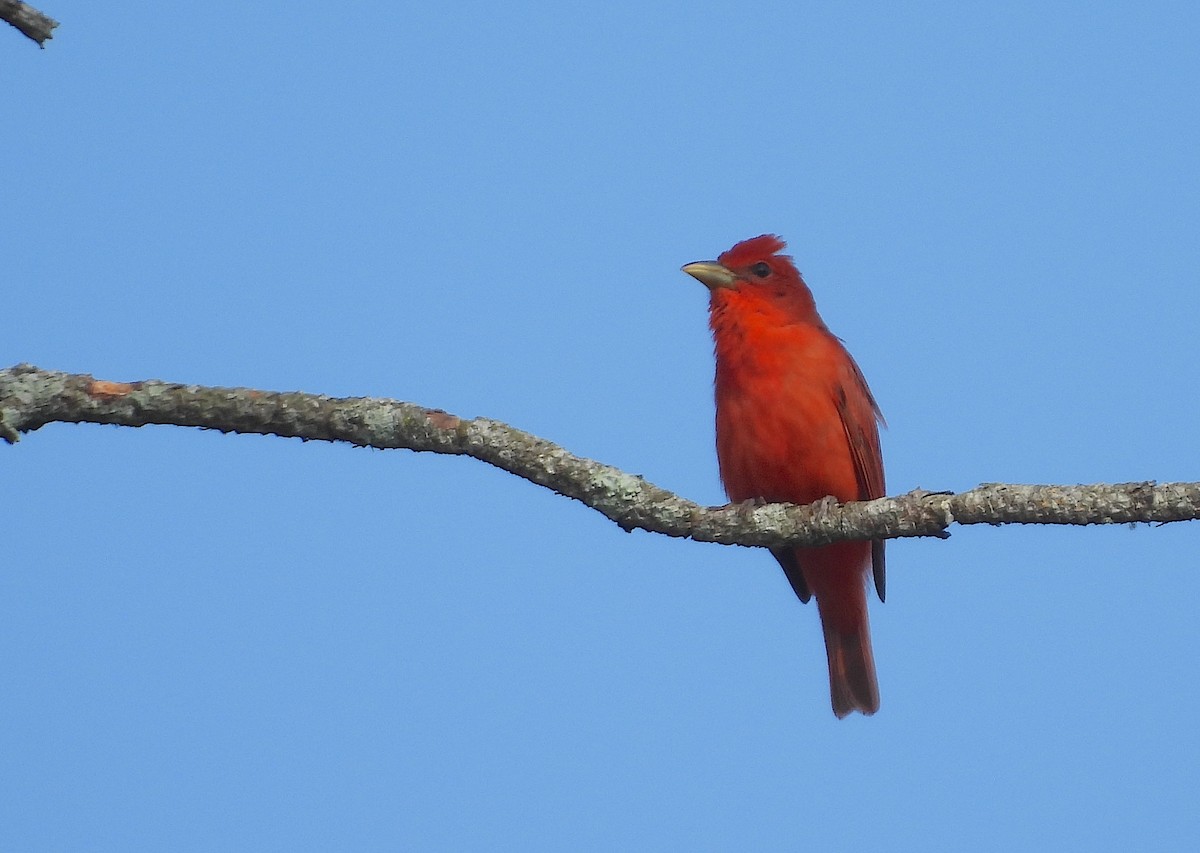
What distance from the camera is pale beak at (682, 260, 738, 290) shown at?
692 centimetres

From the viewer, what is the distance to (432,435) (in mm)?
4277

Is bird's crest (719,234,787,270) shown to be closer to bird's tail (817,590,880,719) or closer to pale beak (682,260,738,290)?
pale beak (682,260,738,290)

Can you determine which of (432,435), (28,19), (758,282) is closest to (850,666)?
(758,282)

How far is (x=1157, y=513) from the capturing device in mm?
4070

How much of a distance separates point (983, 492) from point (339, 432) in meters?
2.15

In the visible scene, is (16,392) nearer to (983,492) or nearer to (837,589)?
(983,492)

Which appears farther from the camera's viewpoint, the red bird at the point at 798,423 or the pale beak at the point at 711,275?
the pale beak at the point at 711,275

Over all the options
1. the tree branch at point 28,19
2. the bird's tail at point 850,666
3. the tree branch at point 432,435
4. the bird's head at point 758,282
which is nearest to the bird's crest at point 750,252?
the bird's head at point 758,282

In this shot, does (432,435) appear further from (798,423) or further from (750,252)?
(750,252)

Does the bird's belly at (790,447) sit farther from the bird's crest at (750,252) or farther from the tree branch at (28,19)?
the tree branch at (28,19)

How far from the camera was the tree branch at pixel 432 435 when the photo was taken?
4.14m

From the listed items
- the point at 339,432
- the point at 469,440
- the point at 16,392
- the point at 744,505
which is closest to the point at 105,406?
the point at 16,392

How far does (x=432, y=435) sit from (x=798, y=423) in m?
2.52

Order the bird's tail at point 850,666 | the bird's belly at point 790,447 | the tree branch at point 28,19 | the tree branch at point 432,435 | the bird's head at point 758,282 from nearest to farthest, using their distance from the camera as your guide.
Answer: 1. the tree branch at point 28,19
2. the tree branch at point 432,435
3. the bird's belly at point 790,447
4. the bird's head at point 758,282
5. the bird's tail at point 850,666
